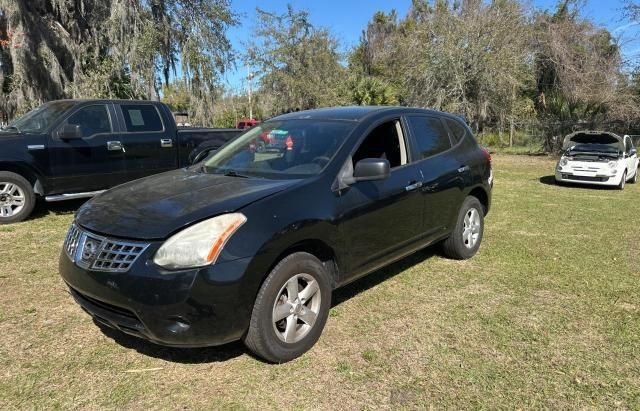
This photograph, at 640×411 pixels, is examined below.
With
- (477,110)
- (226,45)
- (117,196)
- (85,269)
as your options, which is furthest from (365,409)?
(477,110)

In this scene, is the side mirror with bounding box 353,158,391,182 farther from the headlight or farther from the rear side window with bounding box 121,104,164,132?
the rear side window with bounding box 121,104,164,132

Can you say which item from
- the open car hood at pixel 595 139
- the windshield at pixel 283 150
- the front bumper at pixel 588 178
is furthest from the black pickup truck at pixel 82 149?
the open car hood at pixel 595 139

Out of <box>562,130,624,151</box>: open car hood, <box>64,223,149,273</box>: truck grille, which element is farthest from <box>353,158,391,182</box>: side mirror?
<box>562,130,624,151</box>: open car hood

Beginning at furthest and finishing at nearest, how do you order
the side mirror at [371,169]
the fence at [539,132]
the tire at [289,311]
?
the fence at [539,132] < the side mirror at [371,169] < the tire at [289,311]

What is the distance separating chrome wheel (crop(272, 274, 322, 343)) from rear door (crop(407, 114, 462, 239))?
163 cm

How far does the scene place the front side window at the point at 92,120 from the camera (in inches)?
299

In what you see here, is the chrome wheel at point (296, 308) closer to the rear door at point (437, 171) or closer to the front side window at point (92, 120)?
the rear door at point (437, 171)

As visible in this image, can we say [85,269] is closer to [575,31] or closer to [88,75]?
[88,75]

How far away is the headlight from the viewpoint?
2869 mm

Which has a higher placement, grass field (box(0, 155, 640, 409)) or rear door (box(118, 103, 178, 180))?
rear door (box(118, 103, 178, 180))

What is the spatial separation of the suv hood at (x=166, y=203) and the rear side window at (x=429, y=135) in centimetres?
171

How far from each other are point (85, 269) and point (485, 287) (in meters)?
3.60

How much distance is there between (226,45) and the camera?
16.9m

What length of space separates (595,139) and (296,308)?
13347 mm
